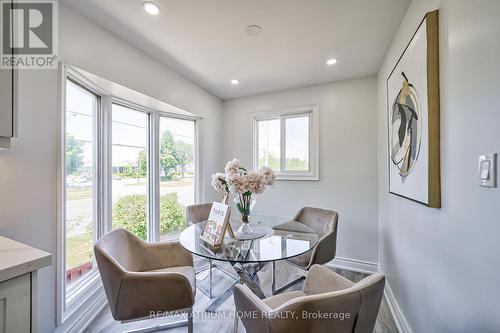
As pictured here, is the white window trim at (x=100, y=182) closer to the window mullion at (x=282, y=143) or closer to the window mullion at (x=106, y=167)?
the window mullion at (x=106, y=167)

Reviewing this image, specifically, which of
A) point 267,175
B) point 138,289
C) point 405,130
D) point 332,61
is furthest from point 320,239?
point 332,61

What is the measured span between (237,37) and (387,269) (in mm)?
2772

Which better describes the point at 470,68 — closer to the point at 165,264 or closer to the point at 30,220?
the point at 165,264

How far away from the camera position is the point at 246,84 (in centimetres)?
297

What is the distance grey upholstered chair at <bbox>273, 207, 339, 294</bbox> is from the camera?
1977 millimetres

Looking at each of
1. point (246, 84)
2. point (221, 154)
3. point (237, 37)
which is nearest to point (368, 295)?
point (237, 37)

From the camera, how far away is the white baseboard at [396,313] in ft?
5.31

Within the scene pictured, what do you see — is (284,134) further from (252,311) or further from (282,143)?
(252,311)

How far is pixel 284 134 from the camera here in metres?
3.22

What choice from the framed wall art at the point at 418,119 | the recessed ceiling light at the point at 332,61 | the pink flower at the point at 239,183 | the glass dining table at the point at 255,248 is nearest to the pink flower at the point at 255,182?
the pink flower at the point at 239,183

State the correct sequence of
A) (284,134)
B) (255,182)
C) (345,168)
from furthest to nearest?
1. (284,134)
2. (345,168)
3. (255,182)

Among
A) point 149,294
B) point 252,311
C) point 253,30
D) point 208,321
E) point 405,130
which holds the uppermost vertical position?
point 253,30

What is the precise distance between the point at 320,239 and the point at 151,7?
7.75 feet

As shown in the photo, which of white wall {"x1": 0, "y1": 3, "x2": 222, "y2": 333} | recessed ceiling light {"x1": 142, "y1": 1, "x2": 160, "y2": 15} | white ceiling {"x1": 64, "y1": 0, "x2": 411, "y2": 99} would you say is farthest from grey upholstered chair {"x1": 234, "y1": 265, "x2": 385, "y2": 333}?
recessed ceiling light {"x1": 142, "y1": 1, "x2": 160, "y2": 15}
